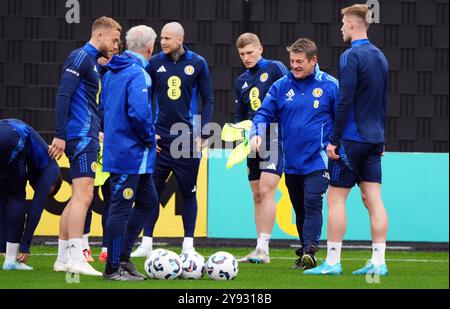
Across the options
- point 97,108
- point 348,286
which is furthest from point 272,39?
point 348,286

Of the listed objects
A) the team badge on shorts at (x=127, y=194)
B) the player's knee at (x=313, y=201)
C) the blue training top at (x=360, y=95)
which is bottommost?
the player's knee at (x=313, y=201)

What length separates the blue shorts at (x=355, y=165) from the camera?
9539 mm

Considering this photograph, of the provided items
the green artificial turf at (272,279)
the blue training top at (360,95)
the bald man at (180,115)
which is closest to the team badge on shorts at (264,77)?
the bald man at (180,115)

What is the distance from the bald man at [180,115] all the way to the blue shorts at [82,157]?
1829 millimetres

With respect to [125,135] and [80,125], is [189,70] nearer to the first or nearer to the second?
[80,125]

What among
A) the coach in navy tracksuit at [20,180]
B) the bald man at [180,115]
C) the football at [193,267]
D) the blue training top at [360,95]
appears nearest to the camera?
the football at [193,267]

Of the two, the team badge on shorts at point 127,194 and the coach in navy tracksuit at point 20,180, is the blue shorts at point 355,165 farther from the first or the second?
the coach in navy tracksuit at point 20,180

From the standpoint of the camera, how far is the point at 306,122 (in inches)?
410

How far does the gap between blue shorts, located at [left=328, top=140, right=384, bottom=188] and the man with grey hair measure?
5.09ft

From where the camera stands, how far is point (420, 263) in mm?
11547

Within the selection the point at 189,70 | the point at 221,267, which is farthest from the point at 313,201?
the point at 189,70

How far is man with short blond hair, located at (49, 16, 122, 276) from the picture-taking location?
9.48 m

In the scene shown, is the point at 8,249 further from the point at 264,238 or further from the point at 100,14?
the point at 100,14

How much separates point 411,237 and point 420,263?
2.01 meters
